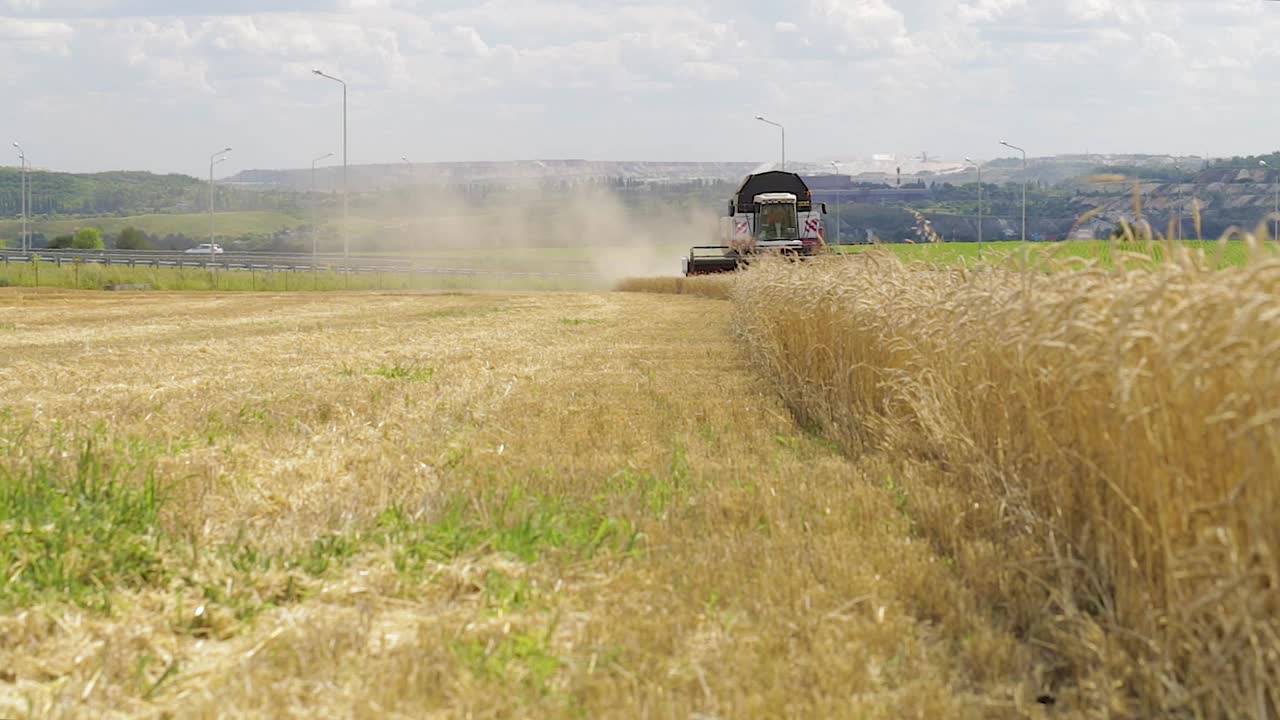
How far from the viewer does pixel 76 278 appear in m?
61.2

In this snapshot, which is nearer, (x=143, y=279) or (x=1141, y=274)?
(x=1141, y=274)

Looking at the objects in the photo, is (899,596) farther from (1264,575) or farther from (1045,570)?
(1264,575)

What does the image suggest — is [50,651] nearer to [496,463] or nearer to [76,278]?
[496,463]

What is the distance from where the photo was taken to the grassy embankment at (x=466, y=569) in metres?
5.51

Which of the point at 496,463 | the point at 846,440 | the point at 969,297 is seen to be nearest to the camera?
the point at 969,297

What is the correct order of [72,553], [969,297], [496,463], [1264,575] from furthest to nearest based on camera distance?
[496,463] < [969,297] < [72,553] < [1264,575]

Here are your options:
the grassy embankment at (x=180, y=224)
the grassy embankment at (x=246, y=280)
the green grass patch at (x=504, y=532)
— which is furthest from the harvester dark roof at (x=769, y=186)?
the grassy embankment at (x=180, y=224)

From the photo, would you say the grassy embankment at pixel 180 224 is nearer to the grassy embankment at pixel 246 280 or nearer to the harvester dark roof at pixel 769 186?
the grassy embankment at pixel 246 280

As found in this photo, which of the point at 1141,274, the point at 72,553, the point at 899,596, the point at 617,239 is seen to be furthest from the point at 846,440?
the point at 617,239

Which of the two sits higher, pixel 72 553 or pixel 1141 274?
pixel 1141 274

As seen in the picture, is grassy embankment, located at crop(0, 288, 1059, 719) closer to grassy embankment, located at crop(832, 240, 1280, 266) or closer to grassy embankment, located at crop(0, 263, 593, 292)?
grassy embankment, located at crop(832, 240, 1280, 266)

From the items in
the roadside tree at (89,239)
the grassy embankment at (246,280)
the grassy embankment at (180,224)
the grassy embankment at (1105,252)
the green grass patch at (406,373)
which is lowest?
the grassy embankment at (246,280)

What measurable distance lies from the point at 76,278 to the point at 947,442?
2291 inches

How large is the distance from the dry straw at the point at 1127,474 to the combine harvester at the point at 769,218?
36.8 meters
